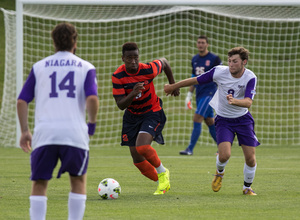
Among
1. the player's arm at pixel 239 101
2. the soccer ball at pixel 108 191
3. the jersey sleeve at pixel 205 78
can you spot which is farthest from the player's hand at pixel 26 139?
the jersey sleeve at pixel 205 78

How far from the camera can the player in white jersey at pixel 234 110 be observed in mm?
7055

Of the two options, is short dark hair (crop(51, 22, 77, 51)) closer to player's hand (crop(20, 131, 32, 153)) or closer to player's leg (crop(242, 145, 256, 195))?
player's hand (crop(20, 131, 32, 153))

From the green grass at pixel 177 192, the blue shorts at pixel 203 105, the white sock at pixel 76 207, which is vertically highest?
the blue shorts at pixel 203 105

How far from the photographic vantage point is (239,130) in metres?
7.19

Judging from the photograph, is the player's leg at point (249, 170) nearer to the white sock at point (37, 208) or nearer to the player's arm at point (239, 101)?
the player's arm at point (239, 101)

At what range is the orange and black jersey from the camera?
7.24 m

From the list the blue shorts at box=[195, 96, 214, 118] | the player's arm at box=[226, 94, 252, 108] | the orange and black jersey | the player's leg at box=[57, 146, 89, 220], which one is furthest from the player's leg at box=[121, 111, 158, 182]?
the blue shorts at box=[195, 96, 214, 118]

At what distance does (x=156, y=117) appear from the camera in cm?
743

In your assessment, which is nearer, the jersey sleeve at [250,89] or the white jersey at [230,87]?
the jersey sleeve at [250,89]

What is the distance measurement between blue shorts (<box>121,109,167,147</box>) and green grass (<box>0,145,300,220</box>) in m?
0.62

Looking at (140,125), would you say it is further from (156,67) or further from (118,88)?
(156,67)

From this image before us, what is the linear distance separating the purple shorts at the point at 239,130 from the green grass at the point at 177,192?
61 cm

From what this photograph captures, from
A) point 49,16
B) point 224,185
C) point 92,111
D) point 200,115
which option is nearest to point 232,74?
point 224,185

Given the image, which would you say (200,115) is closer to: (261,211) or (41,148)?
(261,211)
